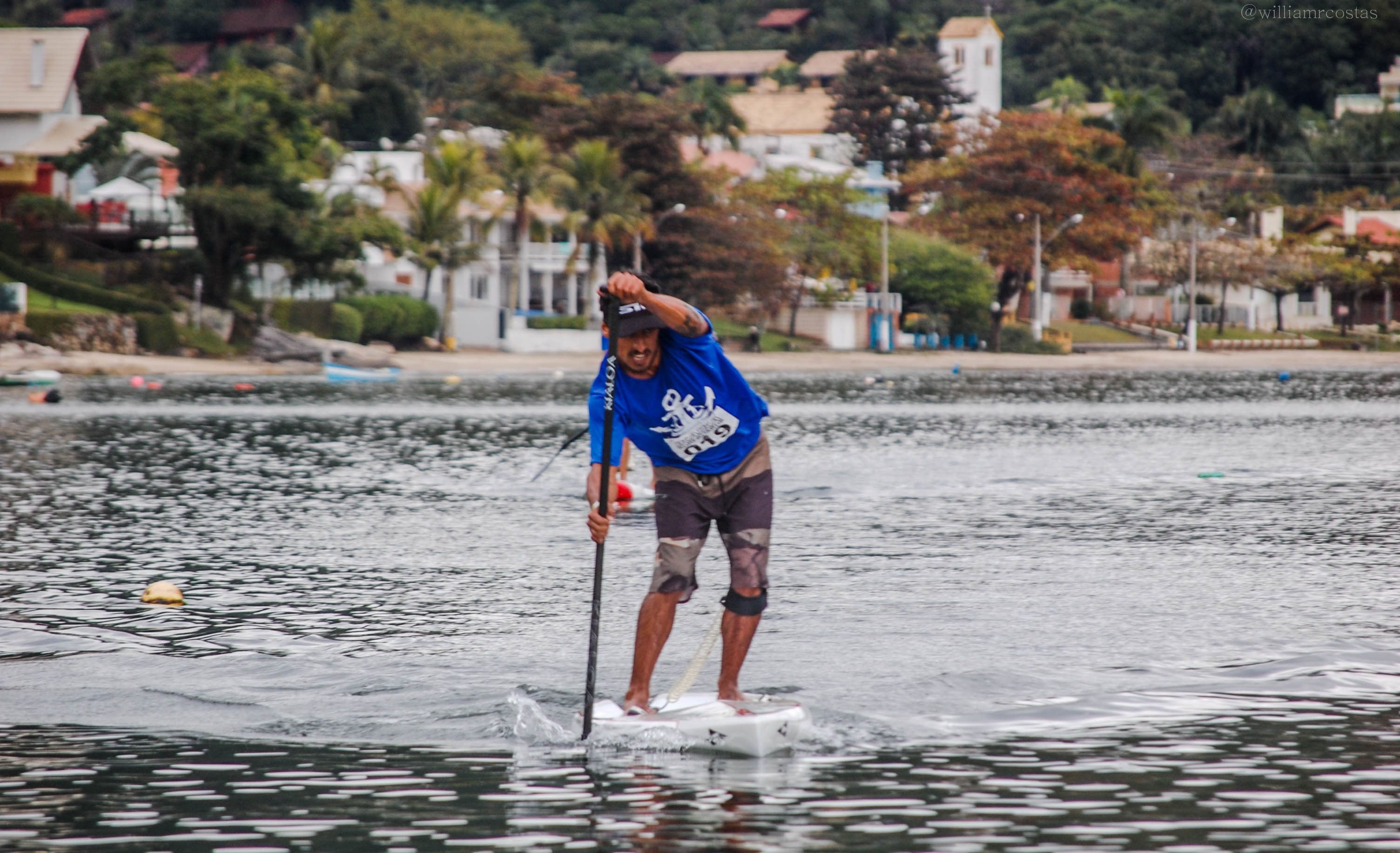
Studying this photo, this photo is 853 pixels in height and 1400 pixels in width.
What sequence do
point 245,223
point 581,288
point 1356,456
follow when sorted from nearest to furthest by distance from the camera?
point 1356,456 → point 245,223 → point 581,288

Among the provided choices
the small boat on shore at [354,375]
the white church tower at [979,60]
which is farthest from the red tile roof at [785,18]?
the small boat on shore at [354,375]

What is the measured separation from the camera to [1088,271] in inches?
3637

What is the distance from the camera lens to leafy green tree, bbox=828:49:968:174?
12669 cm

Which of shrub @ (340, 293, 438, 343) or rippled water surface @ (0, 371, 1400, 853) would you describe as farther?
shrub @ (340, 293, 438, 343)

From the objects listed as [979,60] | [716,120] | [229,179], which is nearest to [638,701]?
[229,179]

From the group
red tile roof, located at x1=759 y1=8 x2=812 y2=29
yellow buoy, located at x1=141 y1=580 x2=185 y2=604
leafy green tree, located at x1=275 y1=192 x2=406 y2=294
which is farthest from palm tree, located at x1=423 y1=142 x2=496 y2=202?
red tile roof, located at x1=759 y1=8 x2=812 y2=29

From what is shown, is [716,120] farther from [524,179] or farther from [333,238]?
[333,238]

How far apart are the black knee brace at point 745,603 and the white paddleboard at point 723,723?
432mm

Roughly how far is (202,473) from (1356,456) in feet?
A: 58.2

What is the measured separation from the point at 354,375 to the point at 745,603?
4742 cm

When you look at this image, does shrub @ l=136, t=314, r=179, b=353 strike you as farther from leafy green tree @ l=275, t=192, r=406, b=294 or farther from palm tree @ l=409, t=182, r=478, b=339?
palm tree @ l=409, t=182, r=478, b=339

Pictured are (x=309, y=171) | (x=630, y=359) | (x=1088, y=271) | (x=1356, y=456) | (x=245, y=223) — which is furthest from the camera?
(x=1088, y=271)

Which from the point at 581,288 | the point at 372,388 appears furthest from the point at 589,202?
the point at 372,388

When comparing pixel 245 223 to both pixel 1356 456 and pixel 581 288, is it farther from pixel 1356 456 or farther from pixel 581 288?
pixel 1356 456
